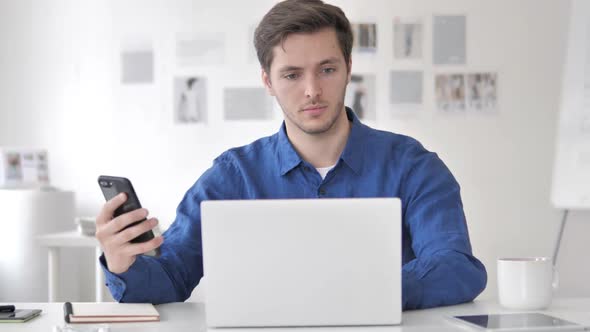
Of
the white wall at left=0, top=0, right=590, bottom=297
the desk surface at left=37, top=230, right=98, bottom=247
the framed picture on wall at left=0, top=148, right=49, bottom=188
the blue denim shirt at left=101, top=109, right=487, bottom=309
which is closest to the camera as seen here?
the blue denim shirt at left=101, top=109, right=487, bottom=309

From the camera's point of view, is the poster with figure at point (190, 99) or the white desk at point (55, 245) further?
the poster with figure at point (190, 99)

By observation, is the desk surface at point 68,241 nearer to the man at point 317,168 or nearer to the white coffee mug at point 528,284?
the man at point 317,168

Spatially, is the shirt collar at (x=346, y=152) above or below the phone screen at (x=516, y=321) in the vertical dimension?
above

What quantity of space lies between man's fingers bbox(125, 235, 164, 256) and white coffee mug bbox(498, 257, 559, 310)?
0.62 metres

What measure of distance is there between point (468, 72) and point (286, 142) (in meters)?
2.16

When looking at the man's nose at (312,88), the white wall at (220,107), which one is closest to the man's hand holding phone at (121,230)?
the man's nose at (312,88)

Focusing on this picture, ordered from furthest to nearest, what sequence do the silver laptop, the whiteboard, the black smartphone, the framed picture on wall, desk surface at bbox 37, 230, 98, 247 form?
the framed picture on wall < the whiteboard < desk surface at bbox 37, 230, 98, 247 < the black smartphone < the silver laptop

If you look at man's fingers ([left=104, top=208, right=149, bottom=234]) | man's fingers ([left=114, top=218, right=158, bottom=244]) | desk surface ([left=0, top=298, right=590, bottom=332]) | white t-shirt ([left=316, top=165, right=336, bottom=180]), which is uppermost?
white t-shirt ([left=316, top=165, right=336, bottom=180])

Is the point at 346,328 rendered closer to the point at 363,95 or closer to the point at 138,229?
the point at 138,229

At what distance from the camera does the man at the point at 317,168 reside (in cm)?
166

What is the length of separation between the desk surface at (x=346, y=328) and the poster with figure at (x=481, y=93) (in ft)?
7.79

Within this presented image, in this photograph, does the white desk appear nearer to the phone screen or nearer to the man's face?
the man's face

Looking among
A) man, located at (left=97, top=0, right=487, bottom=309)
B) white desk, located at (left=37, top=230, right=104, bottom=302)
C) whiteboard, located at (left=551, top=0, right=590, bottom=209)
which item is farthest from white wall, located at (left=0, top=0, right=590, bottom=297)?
man, located at (left=97, top=0, right=487, bottom=309)

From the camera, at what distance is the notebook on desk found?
53.4 inches
